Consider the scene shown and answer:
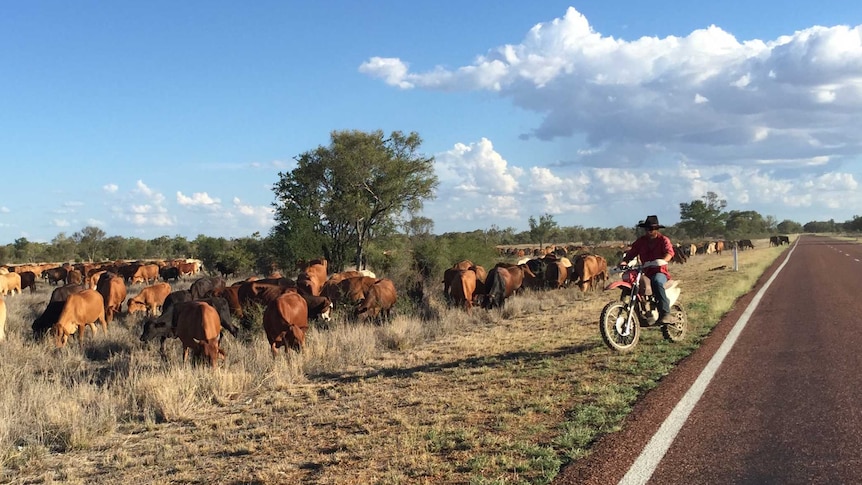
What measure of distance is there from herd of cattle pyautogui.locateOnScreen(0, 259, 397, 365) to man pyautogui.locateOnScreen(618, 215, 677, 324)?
6.24 metres

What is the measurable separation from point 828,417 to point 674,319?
382cm

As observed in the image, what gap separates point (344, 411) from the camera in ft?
21.8

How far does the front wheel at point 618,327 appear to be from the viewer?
28.5 feet

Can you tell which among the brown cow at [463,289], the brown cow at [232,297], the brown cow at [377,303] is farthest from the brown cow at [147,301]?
the brown cow at [463,289]

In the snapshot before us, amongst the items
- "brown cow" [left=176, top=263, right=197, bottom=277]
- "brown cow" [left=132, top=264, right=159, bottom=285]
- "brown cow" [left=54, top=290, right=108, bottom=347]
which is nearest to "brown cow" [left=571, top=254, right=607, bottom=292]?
"brown cow" [left=54, top=290, right=108, bottom=347]

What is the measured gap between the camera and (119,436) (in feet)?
20.4

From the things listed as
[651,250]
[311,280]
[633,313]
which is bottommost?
[633,313]

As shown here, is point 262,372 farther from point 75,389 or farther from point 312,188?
point 312,188

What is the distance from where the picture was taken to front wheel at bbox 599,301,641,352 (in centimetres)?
870

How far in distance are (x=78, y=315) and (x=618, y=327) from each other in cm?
1239

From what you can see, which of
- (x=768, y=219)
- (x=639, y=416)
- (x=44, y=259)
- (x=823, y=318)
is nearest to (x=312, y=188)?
(x=823, y=318)

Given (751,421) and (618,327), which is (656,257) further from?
(751,421)

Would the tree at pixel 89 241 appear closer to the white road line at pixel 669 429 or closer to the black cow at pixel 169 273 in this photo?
the black cow at pixel 169 273

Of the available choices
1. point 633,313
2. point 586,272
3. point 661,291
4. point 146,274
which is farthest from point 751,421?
point 146,274
